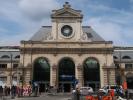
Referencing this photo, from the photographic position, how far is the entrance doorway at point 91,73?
84.2 m

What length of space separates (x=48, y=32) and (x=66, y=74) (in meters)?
13.8

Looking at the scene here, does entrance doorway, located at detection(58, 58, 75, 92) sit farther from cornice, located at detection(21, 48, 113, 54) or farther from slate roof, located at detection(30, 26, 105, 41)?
slate roof, located at detection(30, 26, 105, 41)

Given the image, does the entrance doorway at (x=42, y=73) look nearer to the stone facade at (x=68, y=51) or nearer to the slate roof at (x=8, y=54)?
the stone facade at (x=68, y=51)

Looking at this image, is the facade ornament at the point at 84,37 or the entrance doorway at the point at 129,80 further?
the entrance doorway at the point at 129,80

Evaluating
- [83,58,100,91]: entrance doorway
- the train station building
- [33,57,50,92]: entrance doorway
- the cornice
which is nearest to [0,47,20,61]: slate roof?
the train station building

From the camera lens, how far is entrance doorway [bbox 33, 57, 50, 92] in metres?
84.0

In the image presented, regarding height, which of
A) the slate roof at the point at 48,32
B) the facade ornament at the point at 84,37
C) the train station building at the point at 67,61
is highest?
the slate roof at the point at 48,32

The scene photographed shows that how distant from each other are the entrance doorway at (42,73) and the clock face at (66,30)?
8.88 m

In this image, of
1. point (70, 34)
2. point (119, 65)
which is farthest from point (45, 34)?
point (119, 65)

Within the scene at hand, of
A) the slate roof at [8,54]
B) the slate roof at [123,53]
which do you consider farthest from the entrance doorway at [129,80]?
the slate roof at [8,54]

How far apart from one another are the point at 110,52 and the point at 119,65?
11.8 m

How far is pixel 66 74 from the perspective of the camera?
8475 centimetres

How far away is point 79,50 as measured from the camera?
279ft

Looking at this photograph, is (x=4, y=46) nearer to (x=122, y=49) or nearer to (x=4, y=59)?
(x=4, y=59)
